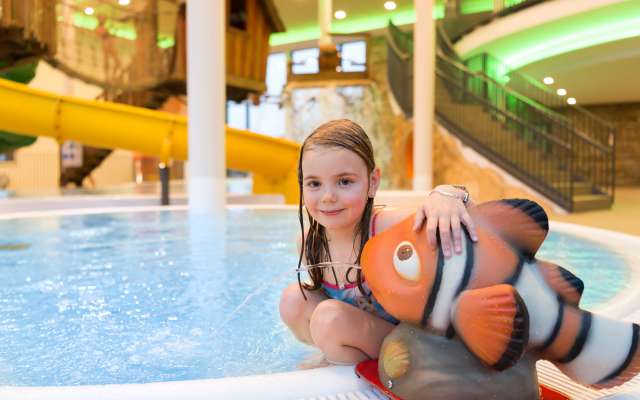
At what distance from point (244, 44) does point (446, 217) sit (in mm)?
10590

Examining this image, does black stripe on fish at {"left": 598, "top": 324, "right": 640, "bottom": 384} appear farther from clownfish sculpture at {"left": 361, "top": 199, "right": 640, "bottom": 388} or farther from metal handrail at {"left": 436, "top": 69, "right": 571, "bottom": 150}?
metal handrail at {"left": 436, "top": 69, "right": 571, "bottom": 150}

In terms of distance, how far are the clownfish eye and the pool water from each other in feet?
2.03

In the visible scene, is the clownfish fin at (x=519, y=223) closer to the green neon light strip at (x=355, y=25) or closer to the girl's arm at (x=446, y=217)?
the girl's arm at (x=446, y=217)

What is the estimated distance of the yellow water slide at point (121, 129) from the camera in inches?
260

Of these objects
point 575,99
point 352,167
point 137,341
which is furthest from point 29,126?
point 575,99

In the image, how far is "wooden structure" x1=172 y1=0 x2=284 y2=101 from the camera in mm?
10469

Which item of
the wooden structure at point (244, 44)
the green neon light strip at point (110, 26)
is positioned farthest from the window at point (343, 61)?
the green neon light strip at point (110, 26)

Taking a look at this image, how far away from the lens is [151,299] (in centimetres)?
241

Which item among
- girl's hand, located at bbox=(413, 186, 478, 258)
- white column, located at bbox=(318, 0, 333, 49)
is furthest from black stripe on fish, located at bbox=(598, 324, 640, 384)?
white column, located at bbox=(318, 0, 333, 49)

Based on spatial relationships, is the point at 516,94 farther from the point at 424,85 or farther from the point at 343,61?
the point at 343,61

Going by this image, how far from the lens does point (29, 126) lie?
6.71 m

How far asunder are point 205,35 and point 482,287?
5.52m

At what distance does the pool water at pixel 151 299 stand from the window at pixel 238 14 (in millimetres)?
7392

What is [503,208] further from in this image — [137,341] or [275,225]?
[275,225]
